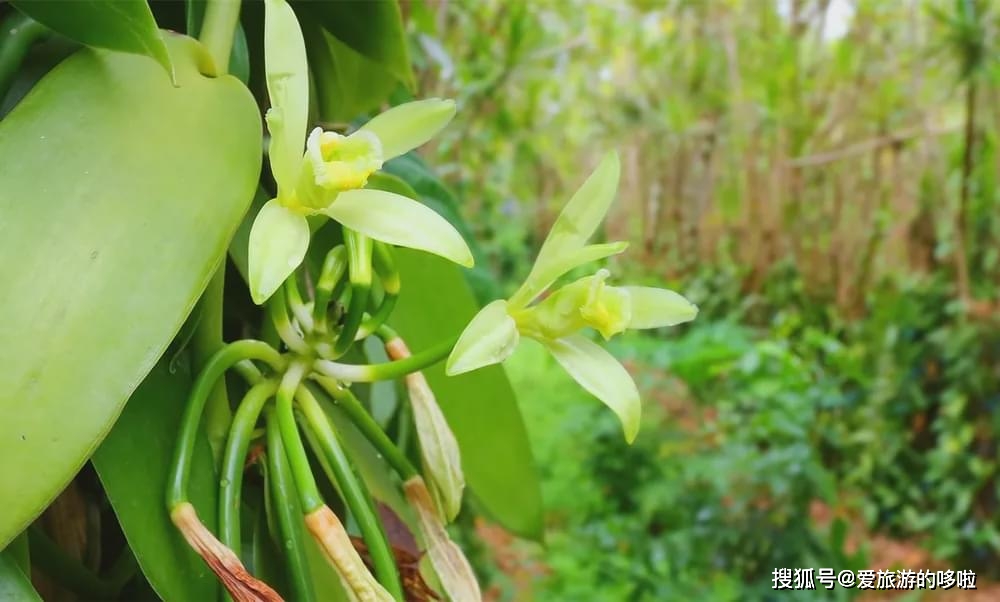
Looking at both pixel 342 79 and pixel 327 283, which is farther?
pixel 342 79

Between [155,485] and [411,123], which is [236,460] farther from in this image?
[411,123]

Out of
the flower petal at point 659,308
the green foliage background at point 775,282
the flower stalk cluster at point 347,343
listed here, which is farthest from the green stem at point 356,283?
the green foliage background at point 775,282

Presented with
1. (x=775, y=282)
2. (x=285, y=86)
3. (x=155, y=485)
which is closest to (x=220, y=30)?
(x=285, y=86)

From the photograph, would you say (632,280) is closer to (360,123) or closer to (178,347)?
(360,123)

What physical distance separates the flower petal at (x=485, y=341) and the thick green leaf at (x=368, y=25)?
6.6 inches

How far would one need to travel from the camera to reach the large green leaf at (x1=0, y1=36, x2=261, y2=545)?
20 cm

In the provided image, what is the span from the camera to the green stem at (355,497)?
0.26 metres

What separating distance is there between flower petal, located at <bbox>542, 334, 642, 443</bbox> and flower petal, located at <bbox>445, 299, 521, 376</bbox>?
0.8 inches

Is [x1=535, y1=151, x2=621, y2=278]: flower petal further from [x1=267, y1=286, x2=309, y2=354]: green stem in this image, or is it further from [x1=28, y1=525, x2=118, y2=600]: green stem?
[x1=28, y1=525, x2=118, y2=600]: green stem

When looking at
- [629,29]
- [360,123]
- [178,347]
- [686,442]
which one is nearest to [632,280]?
[629,29]

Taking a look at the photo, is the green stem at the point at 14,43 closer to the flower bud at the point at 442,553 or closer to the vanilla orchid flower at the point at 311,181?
the vanilla orchid flower at the point at 311,181

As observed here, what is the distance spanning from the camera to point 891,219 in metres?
2.45

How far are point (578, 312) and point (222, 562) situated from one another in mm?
138

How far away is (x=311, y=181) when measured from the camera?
26 cm
